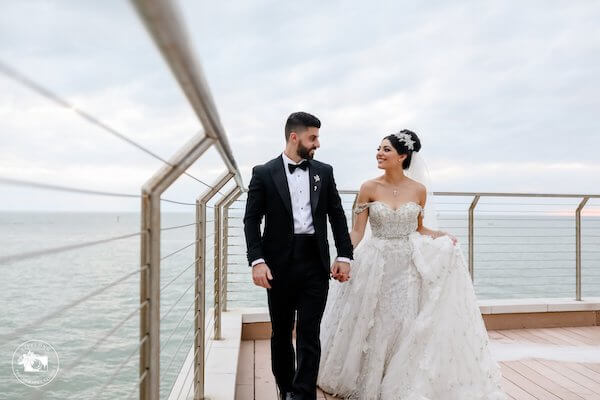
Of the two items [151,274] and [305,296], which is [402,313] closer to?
[305,296]

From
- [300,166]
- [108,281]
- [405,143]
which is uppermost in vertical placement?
[405,143]

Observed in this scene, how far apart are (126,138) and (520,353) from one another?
12.7ft

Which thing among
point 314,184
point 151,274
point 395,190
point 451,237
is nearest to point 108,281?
point 395,190

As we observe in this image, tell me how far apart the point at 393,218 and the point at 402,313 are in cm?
56

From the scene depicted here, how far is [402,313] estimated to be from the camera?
3.15 m

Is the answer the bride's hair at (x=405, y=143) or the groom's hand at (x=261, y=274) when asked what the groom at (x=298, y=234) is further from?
the bride's hair at (x=405, y=143)

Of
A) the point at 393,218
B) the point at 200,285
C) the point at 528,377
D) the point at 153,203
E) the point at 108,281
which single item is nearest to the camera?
the point at 153,203

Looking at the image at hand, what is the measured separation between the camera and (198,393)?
2531mm

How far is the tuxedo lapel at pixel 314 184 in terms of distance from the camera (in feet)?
8.80

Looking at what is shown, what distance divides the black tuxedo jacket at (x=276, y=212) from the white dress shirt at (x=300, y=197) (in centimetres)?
3

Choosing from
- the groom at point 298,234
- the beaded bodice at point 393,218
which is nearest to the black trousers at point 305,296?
the groom at point 298,234

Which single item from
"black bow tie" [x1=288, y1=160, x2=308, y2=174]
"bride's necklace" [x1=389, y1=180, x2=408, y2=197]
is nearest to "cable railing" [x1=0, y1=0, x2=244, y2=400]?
"black bow tie" [x1=288, y1=160, x2=308, y2=174]

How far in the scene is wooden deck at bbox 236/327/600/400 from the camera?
10.4ft

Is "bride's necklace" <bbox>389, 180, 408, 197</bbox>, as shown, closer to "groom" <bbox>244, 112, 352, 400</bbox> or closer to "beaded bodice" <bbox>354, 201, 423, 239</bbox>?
"beaded bodice" <bbox>354, 201, 423, 239</bbox>
